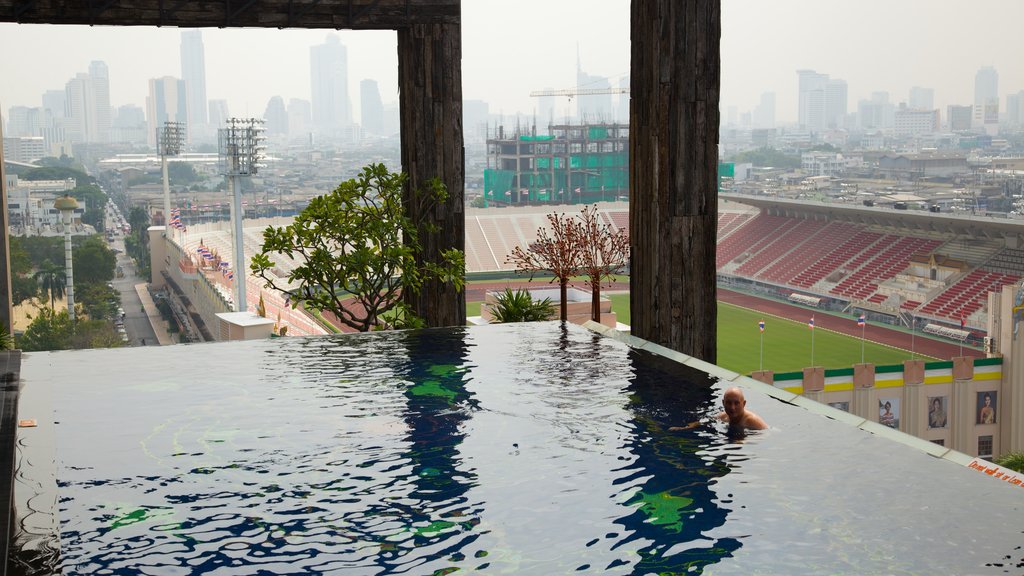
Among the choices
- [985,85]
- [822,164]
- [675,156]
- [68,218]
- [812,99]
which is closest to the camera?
[675,156]

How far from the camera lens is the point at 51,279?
2062cm

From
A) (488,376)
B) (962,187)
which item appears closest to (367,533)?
(488,376)

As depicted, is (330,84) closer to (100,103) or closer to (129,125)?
(129,125)

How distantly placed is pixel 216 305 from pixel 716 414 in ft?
77.5

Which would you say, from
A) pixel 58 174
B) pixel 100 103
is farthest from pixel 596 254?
pixel 100 103

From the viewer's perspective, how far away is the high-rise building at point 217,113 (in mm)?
30719

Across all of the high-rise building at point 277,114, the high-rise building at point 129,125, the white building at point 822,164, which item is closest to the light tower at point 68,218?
the high-rise building at point 129,125

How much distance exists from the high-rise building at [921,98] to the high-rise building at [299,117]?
31978mm

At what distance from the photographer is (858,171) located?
47.8 metres

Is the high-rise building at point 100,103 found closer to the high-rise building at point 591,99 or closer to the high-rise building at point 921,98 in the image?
the high-rise building at point 921,98

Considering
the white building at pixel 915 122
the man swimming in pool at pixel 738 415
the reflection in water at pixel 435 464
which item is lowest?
the reflection in water at pixel 435 464

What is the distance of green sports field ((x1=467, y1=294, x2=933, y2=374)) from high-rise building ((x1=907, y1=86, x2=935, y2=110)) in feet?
74.5

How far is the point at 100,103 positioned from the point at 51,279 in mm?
6292

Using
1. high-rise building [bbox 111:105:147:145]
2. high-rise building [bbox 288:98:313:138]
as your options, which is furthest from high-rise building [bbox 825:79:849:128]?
high-rise building [bbox 111:105:147:145]
